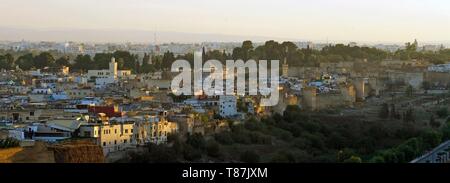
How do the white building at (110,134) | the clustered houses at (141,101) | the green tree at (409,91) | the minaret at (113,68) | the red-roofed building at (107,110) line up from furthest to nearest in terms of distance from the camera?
the green tree at (409,91)
the minaret at (113,68)
the red-roofed building at (107,110)
the clustered houses at (141,101)
the white building at (110,134)

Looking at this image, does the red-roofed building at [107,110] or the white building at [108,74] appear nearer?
the red-roofed building at [107,110]

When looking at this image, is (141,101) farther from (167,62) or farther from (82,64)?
(82,64)

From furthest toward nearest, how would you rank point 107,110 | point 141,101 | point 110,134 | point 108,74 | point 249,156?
point 108,74, point 141,101, point 107,110, point 249,156, point 110,134

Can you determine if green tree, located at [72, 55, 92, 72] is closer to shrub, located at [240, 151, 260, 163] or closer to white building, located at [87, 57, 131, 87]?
white building, located at [87, 57, 131, 87]

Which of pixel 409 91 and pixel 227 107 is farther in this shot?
pixel 409 91

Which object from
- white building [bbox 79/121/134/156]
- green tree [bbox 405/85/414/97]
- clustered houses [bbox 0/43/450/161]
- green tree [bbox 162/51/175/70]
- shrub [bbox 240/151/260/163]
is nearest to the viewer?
white building [bbox 79/121/134/156]

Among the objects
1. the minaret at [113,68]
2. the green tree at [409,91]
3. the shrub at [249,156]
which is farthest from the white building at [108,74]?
the shrub at [249,156]

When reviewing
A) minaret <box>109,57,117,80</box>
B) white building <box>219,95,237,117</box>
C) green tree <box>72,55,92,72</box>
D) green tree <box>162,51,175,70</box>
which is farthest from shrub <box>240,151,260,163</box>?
green tree <box>72,55,92,72</box>

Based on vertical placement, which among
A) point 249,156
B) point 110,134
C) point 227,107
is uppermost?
point 110,134

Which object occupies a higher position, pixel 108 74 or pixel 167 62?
pixel 167 62

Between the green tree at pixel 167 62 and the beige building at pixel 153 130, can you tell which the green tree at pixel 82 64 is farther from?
the beige building at pixel 153 130

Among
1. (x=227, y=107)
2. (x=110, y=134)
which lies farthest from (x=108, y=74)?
(x=110, y=134)
